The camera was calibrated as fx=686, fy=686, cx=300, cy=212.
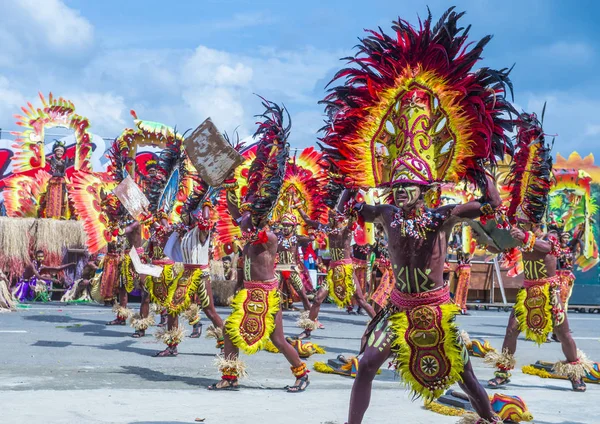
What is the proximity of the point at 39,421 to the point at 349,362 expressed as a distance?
12.3ft

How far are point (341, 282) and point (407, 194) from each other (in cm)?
623

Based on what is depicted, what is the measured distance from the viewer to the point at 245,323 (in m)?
6.63

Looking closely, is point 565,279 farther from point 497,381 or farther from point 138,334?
point 138,334

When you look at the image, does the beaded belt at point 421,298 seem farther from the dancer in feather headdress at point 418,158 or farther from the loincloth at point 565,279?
the loincloth at point 565,279

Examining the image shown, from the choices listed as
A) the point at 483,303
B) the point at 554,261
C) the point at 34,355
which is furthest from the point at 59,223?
the point at 554,261

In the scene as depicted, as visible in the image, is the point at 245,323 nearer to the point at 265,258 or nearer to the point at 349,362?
the point at 265,258

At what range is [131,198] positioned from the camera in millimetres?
9945

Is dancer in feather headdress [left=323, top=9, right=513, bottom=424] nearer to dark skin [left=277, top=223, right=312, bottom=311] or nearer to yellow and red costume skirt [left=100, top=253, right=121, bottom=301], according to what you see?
dark skin [left=277, top=223, right=312, bottom=311]

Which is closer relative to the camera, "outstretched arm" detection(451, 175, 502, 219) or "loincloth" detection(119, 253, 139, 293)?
"outstretched arm" detection(451, 175, 502, 219)

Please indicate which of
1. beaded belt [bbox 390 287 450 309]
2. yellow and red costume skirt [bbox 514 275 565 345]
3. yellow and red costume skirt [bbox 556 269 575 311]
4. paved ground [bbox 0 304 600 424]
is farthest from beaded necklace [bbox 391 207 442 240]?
yellow and red costume skirt [bbox 556 269 575 311]

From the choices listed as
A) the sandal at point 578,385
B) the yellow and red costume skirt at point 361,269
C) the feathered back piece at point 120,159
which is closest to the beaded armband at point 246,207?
the sandal at point 578,385

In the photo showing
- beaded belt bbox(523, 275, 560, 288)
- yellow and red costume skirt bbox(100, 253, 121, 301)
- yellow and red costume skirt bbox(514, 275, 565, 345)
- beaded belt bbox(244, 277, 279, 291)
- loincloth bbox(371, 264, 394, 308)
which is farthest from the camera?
yellow and red costume skirt bbox(100, 253, 121, 301)

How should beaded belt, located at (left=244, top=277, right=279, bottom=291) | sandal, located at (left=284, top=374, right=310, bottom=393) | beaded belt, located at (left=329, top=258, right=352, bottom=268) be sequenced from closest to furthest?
1. sandal, located at (left=284, top=374, right=310, bottom=393)
2. beaded belt, located at (left=244, top=277, right=279, bottom=291)
3. beaded belt, located at (left=329, top=258, right=352, bottom=268)

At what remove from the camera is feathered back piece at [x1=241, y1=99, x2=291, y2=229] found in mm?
6805
